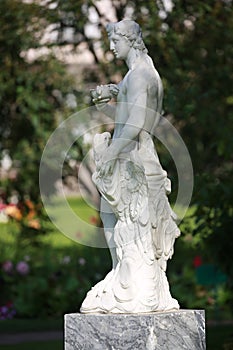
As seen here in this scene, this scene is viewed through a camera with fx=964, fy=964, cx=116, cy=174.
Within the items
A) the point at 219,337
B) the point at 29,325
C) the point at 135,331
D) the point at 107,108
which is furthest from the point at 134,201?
the point at 29,325

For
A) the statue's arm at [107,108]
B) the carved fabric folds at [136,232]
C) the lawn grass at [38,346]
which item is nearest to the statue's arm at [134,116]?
the carved fabric folds at [136,232]

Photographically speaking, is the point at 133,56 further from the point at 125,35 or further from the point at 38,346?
the point at 38,346

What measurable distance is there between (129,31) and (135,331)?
232 cm

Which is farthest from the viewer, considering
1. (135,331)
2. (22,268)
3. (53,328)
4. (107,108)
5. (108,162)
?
(22,268)

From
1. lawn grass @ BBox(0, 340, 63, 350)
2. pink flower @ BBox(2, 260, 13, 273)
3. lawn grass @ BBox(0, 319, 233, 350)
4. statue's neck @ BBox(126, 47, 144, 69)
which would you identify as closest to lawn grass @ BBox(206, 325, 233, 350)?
lawn grass @ BBox(0, 319, 233, 350)

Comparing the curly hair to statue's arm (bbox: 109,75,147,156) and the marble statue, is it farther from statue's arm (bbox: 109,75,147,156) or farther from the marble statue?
statue's arm (bbox: 109,75,147,156)

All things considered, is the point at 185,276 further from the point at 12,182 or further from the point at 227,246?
the point at 227,246

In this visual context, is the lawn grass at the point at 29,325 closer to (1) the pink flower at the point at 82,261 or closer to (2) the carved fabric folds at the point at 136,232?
(1) the pink flower at the point at 82,261

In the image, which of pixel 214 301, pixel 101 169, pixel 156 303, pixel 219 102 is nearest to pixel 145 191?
pixel 101 169

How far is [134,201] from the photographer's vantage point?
738 centimetres

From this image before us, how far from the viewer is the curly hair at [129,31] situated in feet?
24.7

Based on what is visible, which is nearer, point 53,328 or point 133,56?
point 133,56

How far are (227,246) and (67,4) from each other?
434cm

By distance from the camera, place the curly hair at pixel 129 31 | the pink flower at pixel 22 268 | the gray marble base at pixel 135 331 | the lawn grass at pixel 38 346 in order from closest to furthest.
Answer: the gray marble base at pixel 135 331
the curly hair at pixel 129 31
the lawn grass at pixel 38 346
the pink flower at pixel 22 268
